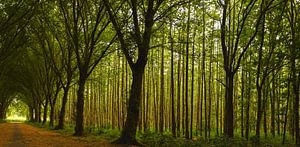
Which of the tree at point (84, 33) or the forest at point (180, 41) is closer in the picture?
the forest at point (180, 41)

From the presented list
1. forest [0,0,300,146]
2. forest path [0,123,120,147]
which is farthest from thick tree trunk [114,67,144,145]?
forest path [0,123,120,147]

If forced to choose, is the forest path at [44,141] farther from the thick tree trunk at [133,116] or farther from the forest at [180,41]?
the forest at [180,41]

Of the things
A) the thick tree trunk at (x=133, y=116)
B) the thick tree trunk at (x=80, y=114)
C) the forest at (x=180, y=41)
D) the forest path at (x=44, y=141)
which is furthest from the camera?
the thick tree trunk at (x=80, y=114)

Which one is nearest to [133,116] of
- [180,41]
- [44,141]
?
[180,41]

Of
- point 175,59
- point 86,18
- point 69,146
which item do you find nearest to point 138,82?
point 69,146

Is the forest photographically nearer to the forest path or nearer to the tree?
the tree

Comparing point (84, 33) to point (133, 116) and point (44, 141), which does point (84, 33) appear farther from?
point (133, 116)

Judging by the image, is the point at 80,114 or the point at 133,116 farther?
the point at 80,114

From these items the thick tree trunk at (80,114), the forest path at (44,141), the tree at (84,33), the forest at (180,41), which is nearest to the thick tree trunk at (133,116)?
the forest at (180,41)

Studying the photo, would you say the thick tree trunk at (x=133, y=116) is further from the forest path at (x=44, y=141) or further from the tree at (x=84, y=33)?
the tree at (x=84, y=33)

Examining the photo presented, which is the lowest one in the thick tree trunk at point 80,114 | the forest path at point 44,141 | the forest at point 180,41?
the forest path at point 44,141

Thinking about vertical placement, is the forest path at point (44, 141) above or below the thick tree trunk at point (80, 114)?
below

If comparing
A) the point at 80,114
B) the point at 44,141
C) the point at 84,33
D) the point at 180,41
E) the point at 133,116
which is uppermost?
the point at 84,33

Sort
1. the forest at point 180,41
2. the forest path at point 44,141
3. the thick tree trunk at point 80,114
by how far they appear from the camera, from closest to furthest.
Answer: the forest path at point 44,141 → the forest at point 180,41 → the thick tree trunk at point 80,114
